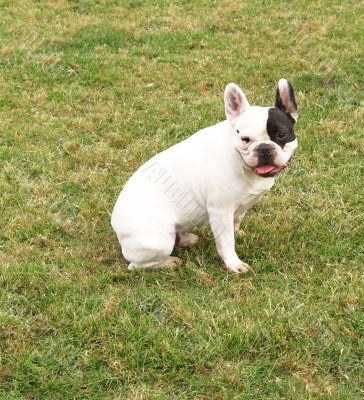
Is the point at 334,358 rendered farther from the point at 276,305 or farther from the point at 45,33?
the point at 45,33

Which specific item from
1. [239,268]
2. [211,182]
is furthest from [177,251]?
[211,182]

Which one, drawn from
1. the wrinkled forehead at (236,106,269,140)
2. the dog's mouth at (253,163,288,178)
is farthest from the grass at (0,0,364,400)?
the wrinkled forehead at (236,106,269,140)

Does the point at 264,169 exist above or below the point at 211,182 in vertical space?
above

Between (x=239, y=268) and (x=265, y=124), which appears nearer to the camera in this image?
(x=265, y=124)

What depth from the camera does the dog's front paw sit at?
3969 millimetres

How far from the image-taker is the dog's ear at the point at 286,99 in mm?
3566

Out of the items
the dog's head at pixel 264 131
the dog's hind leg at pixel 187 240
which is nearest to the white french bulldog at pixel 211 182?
the dog's head at pixel 264 131

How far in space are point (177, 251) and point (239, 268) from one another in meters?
0.52

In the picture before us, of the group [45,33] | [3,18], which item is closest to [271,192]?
[45,33]

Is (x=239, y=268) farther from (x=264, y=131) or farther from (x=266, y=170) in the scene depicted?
(x=264, y=131)

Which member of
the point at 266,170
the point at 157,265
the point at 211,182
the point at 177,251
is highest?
the point at 266,170

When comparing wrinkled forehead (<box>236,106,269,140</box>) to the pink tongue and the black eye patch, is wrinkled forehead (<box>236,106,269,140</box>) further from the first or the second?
the pink tongue

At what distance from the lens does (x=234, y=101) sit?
3.63 meters

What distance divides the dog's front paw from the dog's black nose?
846mm
